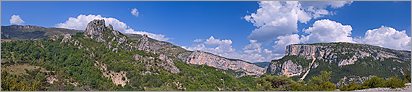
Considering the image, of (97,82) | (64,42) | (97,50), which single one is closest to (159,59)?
(97,50)

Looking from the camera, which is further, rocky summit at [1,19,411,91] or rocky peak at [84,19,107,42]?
rocky peak at [84,19,107,42]

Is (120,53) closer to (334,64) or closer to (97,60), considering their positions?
(97,60)

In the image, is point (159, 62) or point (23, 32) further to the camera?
point (23, 32)

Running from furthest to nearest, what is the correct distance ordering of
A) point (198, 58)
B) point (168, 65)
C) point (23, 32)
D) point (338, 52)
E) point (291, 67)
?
point (338, 52), point (291, 67), point (198, 58), point (23, 32), point (168, 65)

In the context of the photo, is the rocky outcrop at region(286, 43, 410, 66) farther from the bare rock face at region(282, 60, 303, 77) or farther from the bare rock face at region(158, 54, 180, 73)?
the bare rock face at region(158, 54, 180, 73)

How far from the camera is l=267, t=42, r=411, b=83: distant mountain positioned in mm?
69188

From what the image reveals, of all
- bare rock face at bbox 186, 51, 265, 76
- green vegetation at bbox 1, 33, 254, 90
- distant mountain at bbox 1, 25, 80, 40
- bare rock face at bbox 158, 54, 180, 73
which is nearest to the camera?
green vegetation at bbox 1, 33, 254, 90

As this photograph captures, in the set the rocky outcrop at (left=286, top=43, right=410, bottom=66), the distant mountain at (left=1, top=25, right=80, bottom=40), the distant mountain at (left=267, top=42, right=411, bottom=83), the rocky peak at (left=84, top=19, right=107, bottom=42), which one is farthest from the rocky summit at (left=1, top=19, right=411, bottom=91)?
the rocky outcrop at (left=286, top=43, right=410, bottom=66)

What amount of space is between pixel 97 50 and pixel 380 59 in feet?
172

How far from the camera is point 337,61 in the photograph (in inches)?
3120

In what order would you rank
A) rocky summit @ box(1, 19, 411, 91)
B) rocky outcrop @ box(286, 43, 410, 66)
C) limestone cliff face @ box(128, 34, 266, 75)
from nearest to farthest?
rocky summit @ box(1, 19, 411, 91), limestone cliff face @ box(128, 34, 266, 75), rocky outcrop @ box(286, 43, 410, 66)

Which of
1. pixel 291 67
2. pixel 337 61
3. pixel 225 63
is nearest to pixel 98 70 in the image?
pixel 291 67

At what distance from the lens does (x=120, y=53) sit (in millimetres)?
43094

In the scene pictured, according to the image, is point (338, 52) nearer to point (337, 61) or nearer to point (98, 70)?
point (337, 61)
